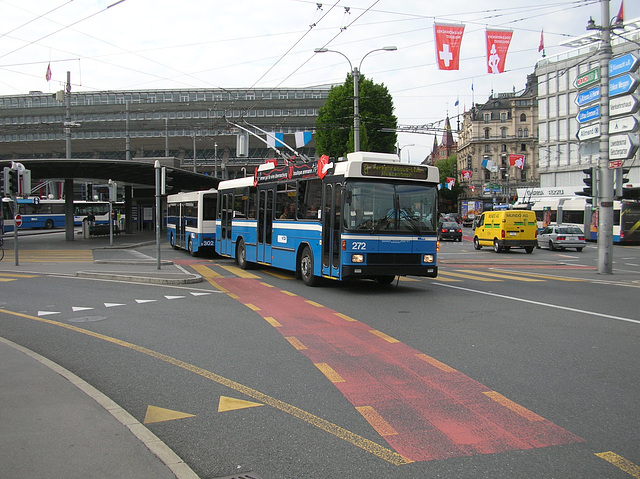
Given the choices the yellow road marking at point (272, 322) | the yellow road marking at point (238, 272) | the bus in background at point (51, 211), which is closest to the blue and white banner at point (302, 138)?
the yellow road marking at point (238, 272)

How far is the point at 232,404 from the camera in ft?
17.3

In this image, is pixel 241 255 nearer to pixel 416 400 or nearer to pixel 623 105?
pixel 623 105

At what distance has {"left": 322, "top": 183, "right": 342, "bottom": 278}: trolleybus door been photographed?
42.6 feet

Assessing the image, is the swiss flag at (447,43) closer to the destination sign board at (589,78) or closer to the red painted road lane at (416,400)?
the destination sign board at (589,78)

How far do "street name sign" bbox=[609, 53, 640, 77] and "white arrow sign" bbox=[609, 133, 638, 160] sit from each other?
216cm

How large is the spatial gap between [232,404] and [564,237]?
33.9 metres

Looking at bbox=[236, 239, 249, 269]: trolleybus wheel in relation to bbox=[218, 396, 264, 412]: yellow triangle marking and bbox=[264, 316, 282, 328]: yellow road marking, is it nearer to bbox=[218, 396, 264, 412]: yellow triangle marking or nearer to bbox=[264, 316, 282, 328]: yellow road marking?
bbox=[264, 316, 282, 328]: yellow road marking

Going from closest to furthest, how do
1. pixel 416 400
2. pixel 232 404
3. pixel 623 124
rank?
pixel 232 404 < pixel 416 400 < pixel 623 124

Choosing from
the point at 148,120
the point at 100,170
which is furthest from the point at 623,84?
the point at 148,120

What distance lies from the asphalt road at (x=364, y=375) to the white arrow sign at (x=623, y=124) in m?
8.90

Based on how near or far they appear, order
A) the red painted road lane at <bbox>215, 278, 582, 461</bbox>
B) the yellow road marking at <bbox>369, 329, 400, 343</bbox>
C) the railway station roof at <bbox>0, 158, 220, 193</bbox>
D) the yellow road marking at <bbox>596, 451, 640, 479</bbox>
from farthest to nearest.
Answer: the railway station roof at <bbox>0, 158, 220, 193</bbox> < the yellow road marking at <bbox>369, 329, 400, 343</bbox> < the red painted road lane at <bbox>215, 278, 582, 461</bbox> < the yellow road marking at <bbox>596, 451, 640, 479</bbox>

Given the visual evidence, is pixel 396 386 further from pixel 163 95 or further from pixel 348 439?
pixel 163 95

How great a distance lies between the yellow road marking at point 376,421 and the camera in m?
4.57

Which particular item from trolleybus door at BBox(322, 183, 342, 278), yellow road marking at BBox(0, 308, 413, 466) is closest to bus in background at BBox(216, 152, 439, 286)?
trolleybus door at BBox(322, 183, 342, 278)
